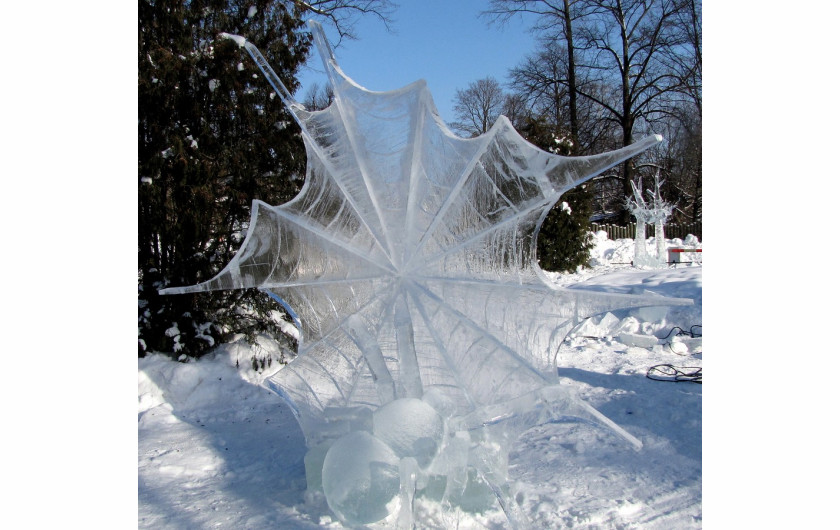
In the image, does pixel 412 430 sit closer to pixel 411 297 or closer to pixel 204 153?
pixel 411 297

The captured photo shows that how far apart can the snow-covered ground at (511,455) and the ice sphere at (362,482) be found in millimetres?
207

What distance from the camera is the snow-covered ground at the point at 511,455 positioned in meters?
3.43

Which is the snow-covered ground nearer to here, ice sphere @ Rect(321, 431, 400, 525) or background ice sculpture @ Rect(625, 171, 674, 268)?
ice sphere @ Rect(321, 431, 400, 525)

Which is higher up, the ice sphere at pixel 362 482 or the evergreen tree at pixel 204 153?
the evergreen tree at pixel 204 153

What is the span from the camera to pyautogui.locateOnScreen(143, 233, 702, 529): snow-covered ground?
135 inches

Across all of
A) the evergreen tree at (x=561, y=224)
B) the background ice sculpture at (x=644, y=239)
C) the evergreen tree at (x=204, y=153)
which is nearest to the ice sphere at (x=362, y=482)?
the evergreen tree at (x=204, y=153)

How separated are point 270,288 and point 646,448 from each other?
3.04m

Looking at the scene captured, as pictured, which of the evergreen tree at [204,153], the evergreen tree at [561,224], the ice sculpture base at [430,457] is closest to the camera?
the ice sculpture base at [430,457]

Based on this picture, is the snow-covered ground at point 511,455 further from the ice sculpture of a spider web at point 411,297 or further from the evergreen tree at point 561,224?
the evergreen tree at point 561,224

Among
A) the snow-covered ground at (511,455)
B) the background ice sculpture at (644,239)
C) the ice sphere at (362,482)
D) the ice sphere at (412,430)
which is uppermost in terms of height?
the background ice sculpture at (644,239)

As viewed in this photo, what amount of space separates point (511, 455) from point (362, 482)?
5.03ft

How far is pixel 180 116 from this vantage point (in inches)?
269

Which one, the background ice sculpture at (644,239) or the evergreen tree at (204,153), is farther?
the background ice sculpture at (644,239)

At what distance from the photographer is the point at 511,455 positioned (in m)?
4.32
